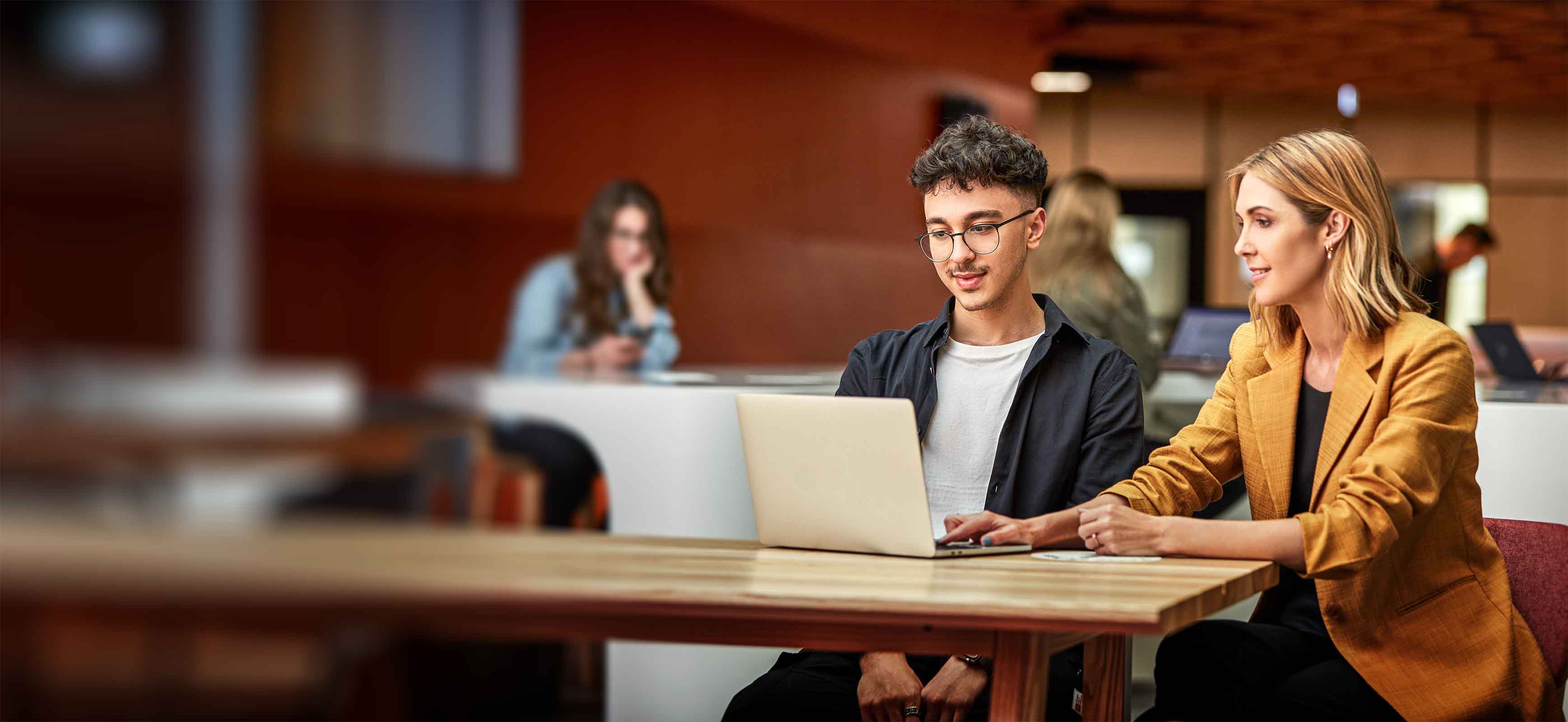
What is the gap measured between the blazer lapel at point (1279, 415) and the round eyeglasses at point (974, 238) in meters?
0.42

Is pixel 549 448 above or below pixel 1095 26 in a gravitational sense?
below

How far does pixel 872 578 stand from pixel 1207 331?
398 centimetres

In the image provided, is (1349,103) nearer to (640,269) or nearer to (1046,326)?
(640,269)

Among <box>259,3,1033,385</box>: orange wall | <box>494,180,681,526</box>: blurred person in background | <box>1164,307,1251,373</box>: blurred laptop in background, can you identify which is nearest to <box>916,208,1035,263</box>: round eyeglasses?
<box>494,180,681,526</box>: blurred person in background

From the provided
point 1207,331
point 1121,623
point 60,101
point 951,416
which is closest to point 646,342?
point 1207,331

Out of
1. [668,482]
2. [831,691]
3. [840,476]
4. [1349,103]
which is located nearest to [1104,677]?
[831,691]

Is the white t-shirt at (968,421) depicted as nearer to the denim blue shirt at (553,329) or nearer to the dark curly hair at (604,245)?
the denim blue shirt at (553,329)

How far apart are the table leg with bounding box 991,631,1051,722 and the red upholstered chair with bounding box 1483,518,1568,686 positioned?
813 mm

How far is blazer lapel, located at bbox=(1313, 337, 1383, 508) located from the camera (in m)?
1.80

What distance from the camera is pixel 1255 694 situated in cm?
177

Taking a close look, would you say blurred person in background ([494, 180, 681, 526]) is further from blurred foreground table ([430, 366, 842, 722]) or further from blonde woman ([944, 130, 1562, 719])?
blonde woman ([944, 130, 1562, 719])

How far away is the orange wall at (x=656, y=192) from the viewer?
605 cm

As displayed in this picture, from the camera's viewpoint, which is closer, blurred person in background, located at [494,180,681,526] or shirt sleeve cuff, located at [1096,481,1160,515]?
shirt sleeve cuff, located at [1096,481,1160,515]

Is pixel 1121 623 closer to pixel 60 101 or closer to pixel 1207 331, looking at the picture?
pixel 1207 331
